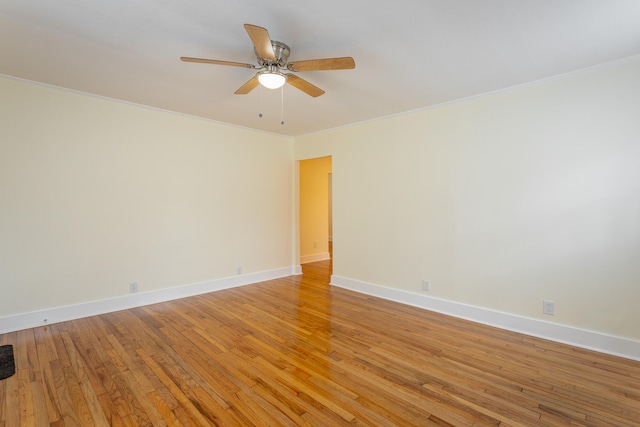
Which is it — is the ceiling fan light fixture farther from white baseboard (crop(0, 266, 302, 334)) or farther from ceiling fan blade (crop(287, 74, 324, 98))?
white baseboard (crop(0, 266, 302, 334))

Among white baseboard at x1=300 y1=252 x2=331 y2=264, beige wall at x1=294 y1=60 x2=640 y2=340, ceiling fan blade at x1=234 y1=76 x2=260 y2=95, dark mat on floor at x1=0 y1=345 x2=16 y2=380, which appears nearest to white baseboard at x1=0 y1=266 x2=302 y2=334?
dark mat on floor at x1=0 y1=345 x2=16 y2=380

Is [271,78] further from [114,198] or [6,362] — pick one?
[6,362]

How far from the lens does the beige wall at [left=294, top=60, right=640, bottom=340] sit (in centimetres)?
258

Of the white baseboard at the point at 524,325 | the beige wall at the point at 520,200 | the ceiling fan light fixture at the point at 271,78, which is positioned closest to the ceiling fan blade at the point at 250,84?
the ceiling fan light fixture at the point at 271,78

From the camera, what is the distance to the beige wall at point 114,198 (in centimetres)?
306

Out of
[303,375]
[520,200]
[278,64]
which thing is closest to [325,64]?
[278,64]

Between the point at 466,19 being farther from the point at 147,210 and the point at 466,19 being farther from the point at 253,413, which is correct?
the point at 147,210

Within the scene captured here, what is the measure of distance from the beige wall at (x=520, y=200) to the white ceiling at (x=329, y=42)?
1.17ft

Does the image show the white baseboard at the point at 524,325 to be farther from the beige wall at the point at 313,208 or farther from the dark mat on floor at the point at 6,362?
the dark mat on floor at the point at 6,362

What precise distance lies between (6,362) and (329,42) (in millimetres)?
3673

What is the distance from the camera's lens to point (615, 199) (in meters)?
2.59

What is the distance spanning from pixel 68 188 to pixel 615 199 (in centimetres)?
553

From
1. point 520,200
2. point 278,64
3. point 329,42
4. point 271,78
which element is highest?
point 329,42

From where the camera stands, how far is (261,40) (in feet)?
6.03
